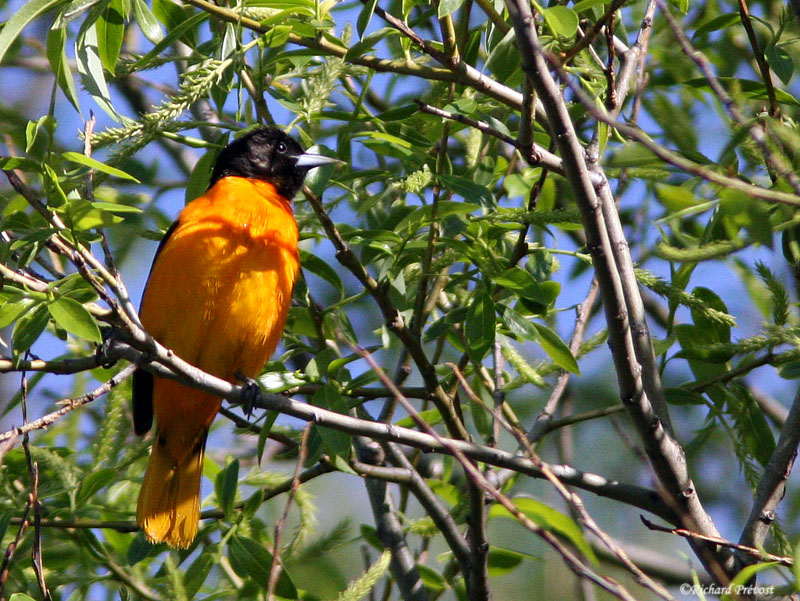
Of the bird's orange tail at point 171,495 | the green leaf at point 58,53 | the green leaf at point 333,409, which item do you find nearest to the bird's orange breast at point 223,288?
the bird's orange tail at point 171,495

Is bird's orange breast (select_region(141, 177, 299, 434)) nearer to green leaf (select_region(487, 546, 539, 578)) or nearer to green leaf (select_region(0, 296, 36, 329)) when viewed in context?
green leaf (select_region(487, 546, 539, 578))

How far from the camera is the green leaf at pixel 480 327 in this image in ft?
9.77

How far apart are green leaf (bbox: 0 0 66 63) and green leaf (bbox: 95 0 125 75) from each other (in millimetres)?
272

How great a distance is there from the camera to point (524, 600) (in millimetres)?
6133

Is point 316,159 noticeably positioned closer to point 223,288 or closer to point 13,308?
point 223,288

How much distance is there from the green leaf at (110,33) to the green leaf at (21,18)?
27 cm

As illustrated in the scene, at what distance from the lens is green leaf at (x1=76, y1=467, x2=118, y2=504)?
3395 millimetres

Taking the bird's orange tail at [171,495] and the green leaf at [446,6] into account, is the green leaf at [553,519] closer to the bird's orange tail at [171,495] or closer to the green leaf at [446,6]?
the bird's orange tail at [171,495]

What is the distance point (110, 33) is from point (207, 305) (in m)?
1.27

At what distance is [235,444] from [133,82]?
7.09 ft

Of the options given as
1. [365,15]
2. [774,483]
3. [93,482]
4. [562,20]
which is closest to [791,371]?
[774,483]

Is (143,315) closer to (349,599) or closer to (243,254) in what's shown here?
(243,254)

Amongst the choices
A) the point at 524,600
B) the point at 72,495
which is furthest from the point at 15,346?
the point at 524,600

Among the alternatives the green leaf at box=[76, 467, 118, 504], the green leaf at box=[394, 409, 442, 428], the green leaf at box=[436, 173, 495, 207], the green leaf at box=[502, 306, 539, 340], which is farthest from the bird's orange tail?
the green leaf at box=[436, 173, 495, 207]
